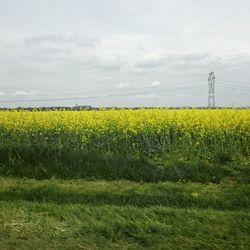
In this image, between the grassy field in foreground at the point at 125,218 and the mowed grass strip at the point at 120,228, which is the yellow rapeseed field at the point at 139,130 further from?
the mowed grass strip at the point at 120,228

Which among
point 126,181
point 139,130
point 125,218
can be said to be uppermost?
point 139,130

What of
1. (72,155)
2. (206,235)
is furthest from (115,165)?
(206,235)

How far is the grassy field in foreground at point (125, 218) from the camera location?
6094 millimetres

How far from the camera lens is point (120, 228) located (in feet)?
22.0

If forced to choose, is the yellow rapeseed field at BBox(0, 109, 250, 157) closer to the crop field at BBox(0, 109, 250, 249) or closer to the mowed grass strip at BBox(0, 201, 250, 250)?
the crop field at BBox(0, 109, 250, 249)

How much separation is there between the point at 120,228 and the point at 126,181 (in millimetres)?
5181

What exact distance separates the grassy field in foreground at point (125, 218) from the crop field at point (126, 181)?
0.05ft

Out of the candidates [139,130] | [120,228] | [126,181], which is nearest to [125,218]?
[120,228]

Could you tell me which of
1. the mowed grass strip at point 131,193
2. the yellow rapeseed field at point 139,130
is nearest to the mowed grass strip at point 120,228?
the mowed grass strip at point 131,193

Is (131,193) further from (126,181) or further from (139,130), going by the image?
(139,130)

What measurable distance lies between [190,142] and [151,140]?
1.47 m

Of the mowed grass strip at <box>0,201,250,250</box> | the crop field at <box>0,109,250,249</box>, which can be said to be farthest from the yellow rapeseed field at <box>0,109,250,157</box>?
the mowed grass strip at <box>0,201,250,250</box>

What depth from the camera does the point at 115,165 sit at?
41.5 ft

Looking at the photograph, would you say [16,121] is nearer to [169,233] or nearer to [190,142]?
[190,142]
